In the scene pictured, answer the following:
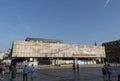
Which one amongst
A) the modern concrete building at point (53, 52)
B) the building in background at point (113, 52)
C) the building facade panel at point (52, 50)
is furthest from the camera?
the building in background at point (113, 52)

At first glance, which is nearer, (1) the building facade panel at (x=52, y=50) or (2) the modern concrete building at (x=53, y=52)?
(1) the building facade panel at (x=52, y=50)

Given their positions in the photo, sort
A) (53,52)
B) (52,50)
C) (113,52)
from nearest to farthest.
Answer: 1. (53,52)
2. (52,50)
3. (113,52)

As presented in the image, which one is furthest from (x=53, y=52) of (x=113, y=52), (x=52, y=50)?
(x=113, y=52)

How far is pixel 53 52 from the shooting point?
9144 centimetres

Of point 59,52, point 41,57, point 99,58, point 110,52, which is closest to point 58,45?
point 59,52

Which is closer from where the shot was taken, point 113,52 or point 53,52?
point 53,52

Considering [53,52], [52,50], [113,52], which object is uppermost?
[52,50]

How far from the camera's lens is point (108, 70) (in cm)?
1920

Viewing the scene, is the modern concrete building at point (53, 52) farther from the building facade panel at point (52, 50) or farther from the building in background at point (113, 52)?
the building in background at point (113, 52)

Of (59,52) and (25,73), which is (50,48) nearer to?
(59,52)

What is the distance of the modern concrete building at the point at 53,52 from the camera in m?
84.8

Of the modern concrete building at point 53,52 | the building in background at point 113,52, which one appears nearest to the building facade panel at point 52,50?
the modern concrete building at point 53,52

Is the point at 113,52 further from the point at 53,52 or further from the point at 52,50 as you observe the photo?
the point at 52,50

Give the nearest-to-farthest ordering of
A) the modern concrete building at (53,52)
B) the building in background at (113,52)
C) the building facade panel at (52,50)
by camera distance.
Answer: the building facade panel at (52,50), the modern concrete building at (53,52), the building in background at (113,52)
